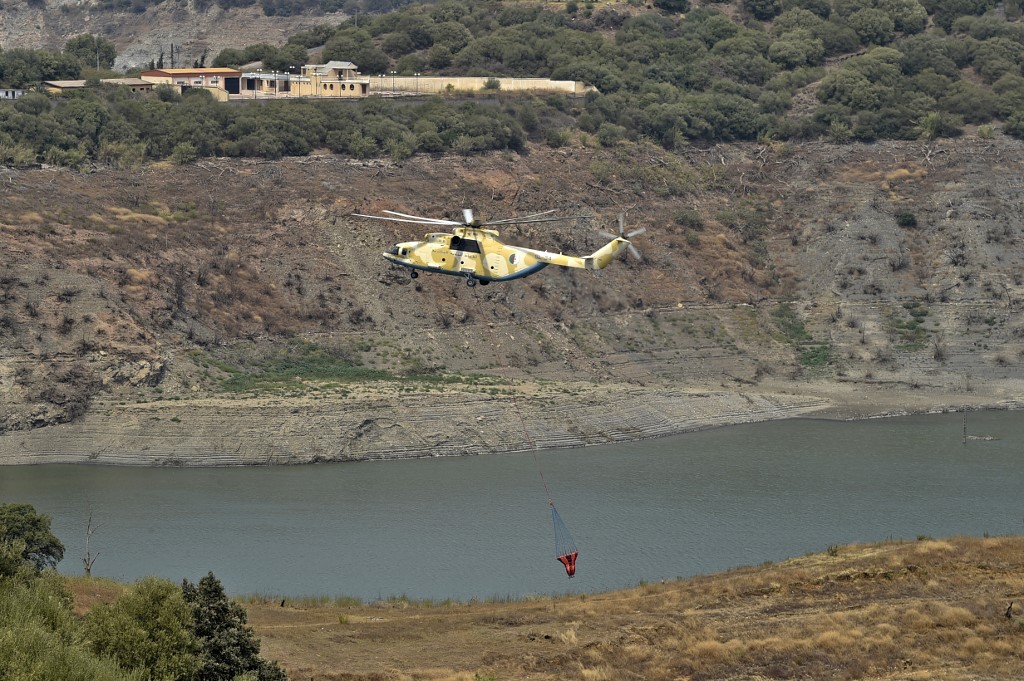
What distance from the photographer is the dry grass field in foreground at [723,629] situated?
42.4 metres

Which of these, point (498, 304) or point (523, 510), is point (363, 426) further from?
point (498, 304)

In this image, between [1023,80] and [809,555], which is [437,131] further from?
[809,555]

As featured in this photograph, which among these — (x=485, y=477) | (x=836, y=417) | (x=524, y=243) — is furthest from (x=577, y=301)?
(x=485, y=477)

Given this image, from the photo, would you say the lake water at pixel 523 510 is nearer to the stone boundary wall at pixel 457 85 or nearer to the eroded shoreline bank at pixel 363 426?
the eroded shoreline bank at pixel 363 426

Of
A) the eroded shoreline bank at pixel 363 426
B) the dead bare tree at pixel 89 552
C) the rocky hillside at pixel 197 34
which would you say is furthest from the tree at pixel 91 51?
the dead bare tree at pixel 89 552

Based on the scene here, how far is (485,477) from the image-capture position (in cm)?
7888

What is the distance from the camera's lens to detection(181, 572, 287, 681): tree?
36094mm

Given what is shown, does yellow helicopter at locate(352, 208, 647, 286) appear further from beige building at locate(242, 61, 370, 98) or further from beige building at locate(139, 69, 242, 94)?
beige building at locate(139, 69, 242, 94)

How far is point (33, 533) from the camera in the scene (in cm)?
5784

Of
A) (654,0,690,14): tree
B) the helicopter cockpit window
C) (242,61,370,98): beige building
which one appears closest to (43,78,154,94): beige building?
Answer: (242,61,370,98): beige building

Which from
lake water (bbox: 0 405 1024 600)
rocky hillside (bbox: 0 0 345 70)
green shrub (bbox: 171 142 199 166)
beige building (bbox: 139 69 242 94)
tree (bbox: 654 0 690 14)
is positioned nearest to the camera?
lake water (bbox: 0 405 1024 600)

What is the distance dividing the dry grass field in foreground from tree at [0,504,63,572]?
935cm

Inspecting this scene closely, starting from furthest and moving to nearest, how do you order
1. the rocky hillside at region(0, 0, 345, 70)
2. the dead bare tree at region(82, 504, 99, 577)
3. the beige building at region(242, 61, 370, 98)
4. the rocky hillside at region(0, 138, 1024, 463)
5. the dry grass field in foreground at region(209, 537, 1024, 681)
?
the rocky hillside at region(0, 0, 345, 70)
the beige building at region(242, 61, 370, 98)
the rocky hillside at region(0, 138, 1024, 463)
the dead bare tree at region(82, 504, 99, 577)
the dry grass field in foreground at region(209, 537, 1024, 681)

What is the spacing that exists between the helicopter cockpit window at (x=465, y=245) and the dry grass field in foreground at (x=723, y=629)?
44.1 ft
